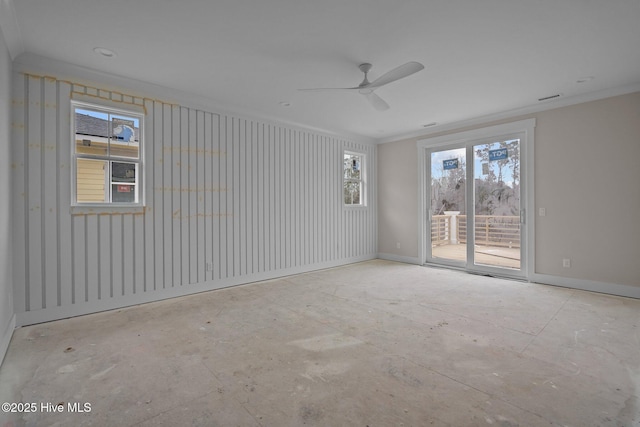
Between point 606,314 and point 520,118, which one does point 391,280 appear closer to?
Result: point 606,314

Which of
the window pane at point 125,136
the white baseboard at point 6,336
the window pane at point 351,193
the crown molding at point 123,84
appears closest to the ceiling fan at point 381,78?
the crown molding at point 123,84

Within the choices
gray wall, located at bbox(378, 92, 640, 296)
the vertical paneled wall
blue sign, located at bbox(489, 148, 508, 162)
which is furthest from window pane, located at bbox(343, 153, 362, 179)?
gray wall, located at bbox(378, 92, 640, 296)

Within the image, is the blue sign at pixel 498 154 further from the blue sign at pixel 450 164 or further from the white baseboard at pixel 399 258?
Answer: the white baseboard at pixel 399 258

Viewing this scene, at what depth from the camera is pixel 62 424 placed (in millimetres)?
1707

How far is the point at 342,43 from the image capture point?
2914 mm

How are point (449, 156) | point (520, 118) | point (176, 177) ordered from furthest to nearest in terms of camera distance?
1. point (449, 156)
2. point (520, 118)
3. point (176, 177)

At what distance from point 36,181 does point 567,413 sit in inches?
192

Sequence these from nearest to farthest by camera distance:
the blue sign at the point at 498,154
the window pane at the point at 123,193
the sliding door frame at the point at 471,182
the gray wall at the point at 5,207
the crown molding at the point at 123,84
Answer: the gray wall at the point at 5,207 → the crown molding at the point at 123,84 → the window pane at the point at 123,193 → the sliding door frame at the point at 471,182 → the blue sign at the point at 498,154

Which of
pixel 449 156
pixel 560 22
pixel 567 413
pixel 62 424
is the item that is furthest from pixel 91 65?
pixel 449 156

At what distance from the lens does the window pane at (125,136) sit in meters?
3.71

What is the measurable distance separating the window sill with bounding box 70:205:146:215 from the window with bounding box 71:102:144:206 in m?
0.05

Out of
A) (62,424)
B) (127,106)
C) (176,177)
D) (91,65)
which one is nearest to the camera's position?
(62,424)

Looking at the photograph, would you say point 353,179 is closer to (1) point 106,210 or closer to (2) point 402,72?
(2) point 402,72

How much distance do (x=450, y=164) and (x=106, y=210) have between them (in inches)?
224
